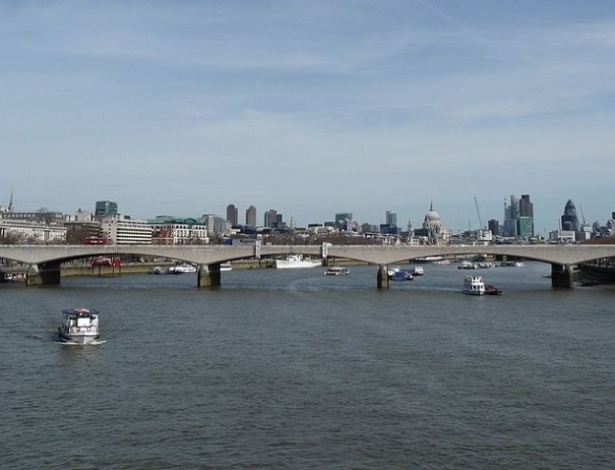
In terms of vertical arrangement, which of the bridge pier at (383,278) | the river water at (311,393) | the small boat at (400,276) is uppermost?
the bridge pier at (383,278)

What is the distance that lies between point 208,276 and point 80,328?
119ft

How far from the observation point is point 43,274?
2790 inches

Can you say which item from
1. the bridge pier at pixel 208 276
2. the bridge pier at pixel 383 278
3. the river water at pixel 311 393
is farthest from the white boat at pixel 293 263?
the river water at pixel 311 393

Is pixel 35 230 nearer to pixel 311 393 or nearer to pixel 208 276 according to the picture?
pixel 208 276

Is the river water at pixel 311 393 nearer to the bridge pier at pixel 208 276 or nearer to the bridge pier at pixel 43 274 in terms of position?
the bridge pier at pixel 208 276

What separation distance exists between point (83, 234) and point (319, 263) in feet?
194

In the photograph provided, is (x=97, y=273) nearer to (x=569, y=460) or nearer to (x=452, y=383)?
(x=452, y=383)

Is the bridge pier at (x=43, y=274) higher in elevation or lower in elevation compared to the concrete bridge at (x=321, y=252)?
lower

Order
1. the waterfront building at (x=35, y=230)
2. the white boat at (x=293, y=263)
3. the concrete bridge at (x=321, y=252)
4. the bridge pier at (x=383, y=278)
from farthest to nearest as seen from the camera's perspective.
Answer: the waterfront building at (x=35, y=230)
the white boat at (x=293, y=263)
the bridge pier at (x=383, y=278)
the concrete bridge at (x=321, y=252)

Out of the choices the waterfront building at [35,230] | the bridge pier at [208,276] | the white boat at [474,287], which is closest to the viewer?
the white boat at [474,287]

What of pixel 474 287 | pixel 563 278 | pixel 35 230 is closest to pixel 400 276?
pixel 563 278

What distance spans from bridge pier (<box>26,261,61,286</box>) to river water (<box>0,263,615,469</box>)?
27.6 m

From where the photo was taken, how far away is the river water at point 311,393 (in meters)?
17.6

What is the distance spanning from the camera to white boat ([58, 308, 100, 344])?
33.0 m
